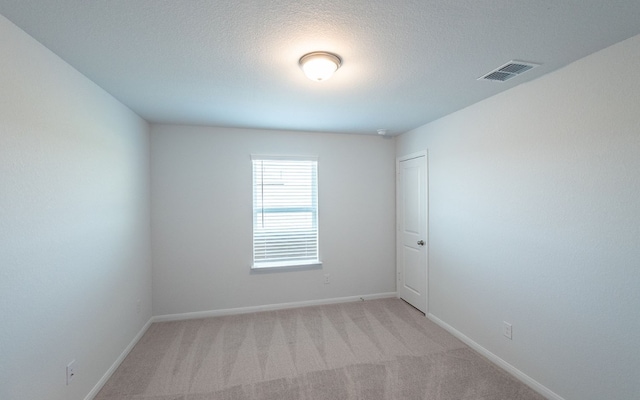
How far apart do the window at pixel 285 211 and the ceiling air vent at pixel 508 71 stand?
2317 millimetres

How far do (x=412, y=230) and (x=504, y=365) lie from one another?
71.5 inches

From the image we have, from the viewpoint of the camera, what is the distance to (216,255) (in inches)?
143

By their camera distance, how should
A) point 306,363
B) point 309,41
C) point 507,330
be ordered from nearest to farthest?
point 309,41 → point 507,330 → point 306,363

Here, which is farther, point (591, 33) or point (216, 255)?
point (216, 255)

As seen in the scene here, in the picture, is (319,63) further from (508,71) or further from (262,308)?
(262,308)

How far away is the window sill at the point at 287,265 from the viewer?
12.3 feet

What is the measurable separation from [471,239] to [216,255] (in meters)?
3.02

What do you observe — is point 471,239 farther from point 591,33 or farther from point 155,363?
point 155,363

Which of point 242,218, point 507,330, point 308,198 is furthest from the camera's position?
point 308,198

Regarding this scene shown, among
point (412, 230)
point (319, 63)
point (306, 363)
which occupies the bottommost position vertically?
point (306, 363)

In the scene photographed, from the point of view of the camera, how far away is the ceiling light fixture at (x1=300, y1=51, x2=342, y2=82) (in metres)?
1.77

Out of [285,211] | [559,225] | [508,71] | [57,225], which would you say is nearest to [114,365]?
[57,225]

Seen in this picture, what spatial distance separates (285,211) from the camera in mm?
3883

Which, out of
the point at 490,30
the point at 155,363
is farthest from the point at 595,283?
the point at 155,363
